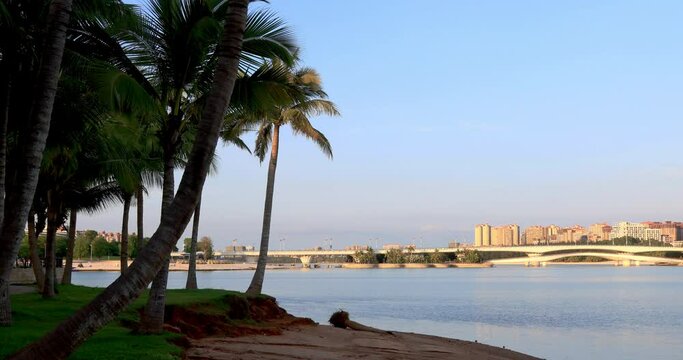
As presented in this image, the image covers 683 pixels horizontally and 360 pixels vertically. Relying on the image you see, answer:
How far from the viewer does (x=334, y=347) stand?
21.4 metres

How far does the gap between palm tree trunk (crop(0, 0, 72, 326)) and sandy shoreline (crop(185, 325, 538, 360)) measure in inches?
182

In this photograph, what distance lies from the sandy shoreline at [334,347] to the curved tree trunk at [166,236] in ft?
22.2

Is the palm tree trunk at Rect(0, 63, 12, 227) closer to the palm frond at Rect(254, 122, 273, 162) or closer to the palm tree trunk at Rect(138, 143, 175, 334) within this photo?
the palm tree trunk at Rect(138, 143, 175, 334)

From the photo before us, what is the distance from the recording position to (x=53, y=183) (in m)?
26.5

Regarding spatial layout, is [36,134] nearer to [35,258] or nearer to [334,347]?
[334,347]

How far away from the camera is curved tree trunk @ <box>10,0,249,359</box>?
829 cm

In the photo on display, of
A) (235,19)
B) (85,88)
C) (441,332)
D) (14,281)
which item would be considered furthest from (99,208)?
(235,19)

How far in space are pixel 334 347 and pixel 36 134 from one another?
1235cm

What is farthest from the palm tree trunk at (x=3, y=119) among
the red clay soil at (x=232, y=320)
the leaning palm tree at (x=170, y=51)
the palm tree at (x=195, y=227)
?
the palm tree at (x=195, y=227)

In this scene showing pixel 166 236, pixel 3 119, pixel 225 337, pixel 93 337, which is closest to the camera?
pixel 166 236

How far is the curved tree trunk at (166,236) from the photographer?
27.2ft

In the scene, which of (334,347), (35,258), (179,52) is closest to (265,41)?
(179,52)

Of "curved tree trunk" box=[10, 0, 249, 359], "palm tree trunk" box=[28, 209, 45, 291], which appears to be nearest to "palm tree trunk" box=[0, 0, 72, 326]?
"curved tree trunk" box=[10, 0, 249, 359]

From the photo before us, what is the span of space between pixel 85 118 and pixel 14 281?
27.6 metres
